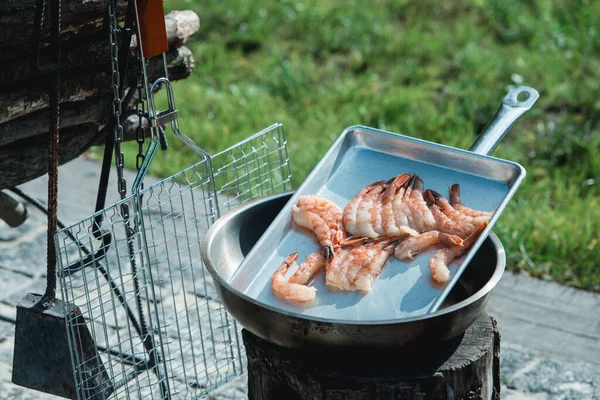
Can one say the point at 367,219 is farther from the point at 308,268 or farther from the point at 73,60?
the point at 73,60

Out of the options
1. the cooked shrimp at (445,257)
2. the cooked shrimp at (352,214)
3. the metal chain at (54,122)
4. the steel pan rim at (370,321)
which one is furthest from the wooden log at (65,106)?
the cooked shrimp at (445,257)

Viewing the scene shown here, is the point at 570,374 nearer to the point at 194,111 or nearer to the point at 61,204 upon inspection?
the point at 61,204

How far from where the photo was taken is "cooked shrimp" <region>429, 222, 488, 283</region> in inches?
86.7

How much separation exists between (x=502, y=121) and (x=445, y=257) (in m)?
0.65

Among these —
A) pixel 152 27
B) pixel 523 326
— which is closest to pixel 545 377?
pixel 523 326

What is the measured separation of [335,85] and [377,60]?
54 centimetres

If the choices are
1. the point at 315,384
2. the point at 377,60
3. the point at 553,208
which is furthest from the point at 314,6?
the point at 315,384

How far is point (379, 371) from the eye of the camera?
7.06 feet

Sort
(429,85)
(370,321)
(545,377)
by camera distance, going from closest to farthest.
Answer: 1. (370,321)
2. (545,377)
3. (429,85)

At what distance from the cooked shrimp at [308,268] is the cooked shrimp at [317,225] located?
27 mm

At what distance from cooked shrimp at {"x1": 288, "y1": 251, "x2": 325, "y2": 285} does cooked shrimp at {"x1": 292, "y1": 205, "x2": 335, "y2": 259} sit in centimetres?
3

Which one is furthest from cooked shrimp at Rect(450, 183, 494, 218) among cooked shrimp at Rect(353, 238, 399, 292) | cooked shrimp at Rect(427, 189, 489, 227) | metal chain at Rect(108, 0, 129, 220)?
metal chain at Rect(108, 0, 129, 220)

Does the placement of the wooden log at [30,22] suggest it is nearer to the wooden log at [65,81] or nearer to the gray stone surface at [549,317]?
the wooden log at [65,81]

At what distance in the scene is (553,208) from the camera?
471 cm
